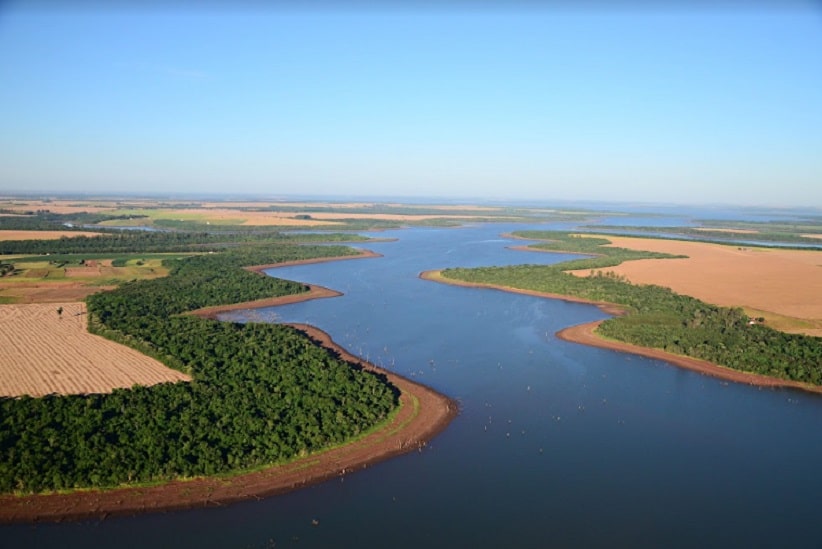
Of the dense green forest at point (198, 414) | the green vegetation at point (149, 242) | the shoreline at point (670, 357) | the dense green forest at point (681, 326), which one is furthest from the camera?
the green vegetation at point (149, 242)

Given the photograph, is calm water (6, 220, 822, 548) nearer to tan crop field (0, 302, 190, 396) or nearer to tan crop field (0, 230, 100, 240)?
tan crop field (0, 302, 190, 396)

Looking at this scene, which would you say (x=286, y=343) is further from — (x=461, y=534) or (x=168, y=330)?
(x=461, y=534)

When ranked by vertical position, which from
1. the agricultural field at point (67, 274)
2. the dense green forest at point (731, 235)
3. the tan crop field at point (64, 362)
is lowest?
the tan crop field at point (64, 362)

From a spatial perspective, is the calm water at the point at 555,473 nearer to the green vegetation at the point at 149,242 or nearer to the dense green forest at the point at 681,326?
the dense green forest at the point at 681,326

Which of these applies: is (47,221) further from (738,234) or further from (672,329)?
(738,234)

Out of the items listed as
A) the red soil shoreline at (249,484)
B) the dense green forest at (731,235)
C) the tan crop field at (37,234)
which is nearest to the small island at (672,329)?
the red soil shoreline at (249,484)

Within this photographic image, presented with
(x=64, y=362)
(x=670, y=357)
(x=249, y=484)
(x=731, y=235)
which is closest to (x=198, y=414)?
(x=249, y=484)

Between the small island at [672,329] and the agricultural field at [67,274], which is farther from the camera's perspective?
the agricultural field at [67,274]
